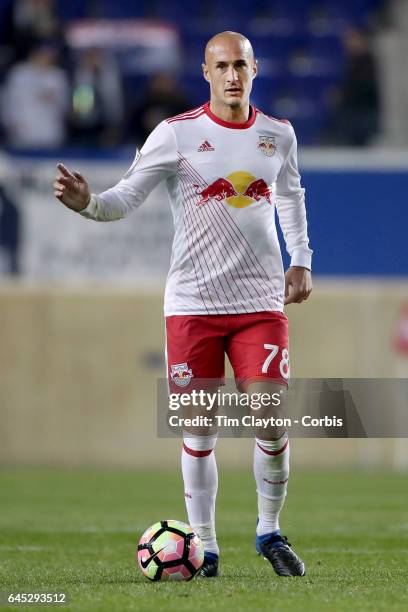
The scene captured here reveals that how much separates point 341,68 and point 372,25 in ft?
2.84

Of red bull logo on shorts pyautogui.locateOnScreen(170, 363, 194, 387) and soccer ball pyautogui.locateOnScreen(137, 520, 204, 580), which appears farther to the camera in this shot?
red bull logo on shorts pyautogui.locateOnScreen(170, 363, 194, 387)

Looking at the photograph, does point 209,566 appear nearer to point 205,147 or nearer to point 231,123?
point 205,147

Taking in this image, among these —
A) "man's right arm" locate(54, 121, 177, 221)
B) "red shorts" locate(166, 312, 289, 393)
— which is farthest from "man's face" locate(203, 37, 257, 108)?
"red shorts" locate(166, 312, 289, 393)

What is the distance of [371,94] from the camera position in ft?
53.3

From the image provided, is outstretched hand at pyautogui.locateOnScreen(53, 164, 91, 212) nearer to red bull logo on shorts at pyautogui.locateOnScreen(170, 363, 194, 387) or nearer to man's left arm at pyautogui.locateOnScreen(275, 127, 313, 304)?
red bull logo on shorts at pyautogui.locateOnScreen(170, 363, 194, 387)

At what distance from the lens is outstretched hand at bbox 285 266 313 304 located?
6.62 m

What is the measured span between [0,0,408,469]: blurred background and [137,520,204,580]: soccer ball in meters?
7.84

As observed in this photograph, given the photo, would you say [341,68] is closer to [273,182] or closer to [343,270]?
[343,270]

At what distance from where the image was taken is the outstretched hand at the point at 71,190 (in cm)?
595

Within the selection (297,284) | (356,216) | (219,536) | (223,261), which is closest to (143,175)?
(223,261)

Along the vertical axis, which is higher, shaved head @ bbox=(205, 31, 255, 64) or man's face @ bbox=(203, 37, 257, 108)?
shaved head @ bbox=(205, 31, 255, 64)

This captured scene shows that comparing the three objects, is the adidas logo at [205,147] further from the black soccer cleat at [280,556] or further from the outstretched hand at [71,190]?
the black soccer cleat at [280,556]

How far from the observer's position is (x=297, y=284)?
261 inches

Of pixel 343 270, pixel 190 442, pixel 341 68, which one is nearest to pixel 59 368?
pixel 343 270
